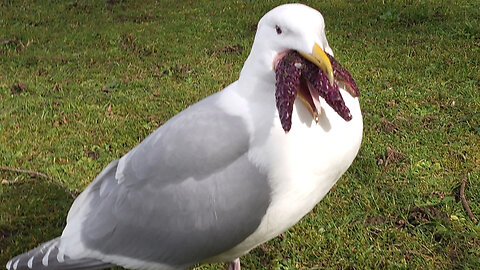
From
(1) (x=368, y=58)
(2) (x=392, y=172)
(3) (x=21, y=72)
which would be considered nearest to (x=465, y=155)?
(2) (x=392, y=172)

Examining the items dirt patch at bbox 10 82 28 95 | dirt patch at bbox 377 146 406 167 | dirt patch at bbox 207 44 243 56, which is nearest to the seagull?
dirt patch at bbox 377 146 406 167

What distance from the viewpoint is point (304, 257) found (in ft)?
9.54

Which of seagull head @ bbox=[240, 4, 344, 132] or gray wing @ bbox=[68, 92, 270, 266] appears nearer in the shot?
seagull head @ bbox=[240, 4, 344, 132]

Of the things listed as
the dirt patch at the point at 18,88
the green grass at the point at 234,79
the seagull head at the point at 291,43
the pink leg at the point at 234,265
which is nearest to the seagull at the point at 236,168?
the seagull head at the point at 291,43

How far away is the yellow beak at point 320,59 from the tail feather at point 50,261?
1150 mm

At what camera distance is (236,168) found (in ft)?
6.12

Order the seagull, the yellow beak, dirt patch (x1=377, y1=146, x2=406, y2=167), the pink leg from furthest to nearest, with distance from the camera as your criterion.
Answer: dirt patch (x1=377, y1=146, x2=406, y2=167) → the pink leg → the seagull → the yellow beak

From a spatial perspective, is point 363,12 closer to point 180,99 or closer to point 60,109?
point 180,99

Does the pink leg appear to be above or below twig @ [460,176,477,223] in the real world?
above

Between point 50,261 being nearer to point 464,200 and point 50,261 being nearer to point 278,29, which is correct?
point 278,29

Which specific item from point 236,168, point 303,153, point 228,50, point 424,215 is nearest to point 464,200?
point 424,215

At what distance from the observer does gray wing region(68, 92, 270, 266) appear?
187 centimetres

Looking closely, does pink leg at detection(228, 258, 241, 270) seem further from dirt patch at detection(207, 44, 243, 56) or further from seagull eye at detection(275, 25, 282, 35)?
dirt patch at detection(207, 44, 243, 56)

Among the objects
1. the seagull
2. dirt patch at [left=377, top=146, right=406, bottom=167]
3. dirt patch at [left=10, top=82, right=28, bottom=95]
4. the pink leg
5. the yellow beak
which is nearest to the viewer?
the yellow beak
